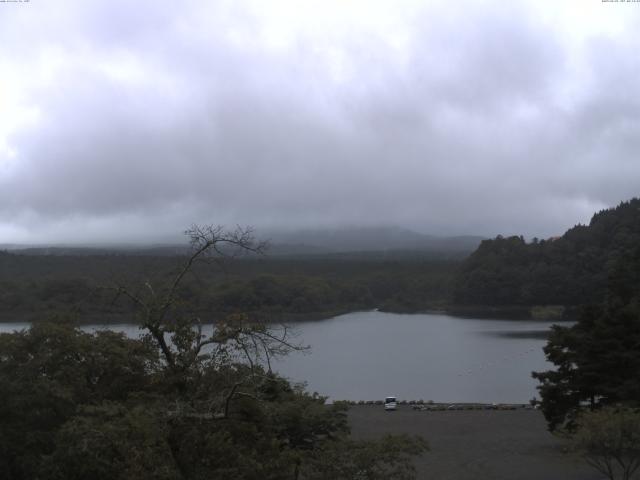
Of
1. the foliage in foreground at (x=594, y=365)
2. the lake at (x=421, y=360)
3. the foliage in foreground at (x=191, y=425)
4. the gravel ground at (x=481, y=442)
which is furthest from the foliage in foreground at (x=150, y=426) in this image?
the lake at (x=421, y=360)

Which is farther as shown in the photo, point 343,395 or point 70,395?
point 343,395

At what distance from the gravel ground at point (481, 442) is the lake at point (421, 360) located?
438cm

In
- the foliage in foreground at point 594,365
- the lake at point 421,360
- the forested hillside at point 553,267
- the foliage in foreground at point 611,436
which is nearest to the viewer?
the foliage in foreground at point 611,436

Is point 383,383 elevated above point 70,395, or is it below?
below

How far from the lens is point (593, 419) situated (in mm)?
9516

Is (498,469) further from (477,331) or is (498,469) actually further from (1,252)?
(1,252)

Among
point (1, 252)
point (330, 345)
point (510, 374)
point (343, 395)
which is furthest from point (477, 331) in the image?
point (1, 252)

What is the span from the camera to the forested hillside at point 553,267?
59.5m

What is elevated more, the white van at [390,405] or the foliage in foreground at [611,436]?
the foliage in foreground at [611,436]

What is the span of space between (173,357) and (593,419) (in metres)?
6.47

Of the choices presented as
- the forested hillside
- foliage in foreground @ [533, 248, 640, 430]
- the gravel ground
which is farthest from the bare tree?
the forested hillside

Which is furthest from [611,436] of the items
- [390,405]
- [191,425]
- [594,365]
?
[390,405]

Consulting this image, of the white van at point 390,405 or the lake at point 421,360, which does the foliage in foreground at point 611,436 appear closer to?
the lake at point 421,360

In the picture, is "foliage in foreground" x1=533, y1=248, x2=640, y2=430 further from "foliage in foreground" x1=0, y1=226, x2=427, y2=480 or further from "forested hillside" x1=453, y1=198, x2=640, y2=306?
"forested hillside" x1=453, y1=198, x2=640, y2=306
